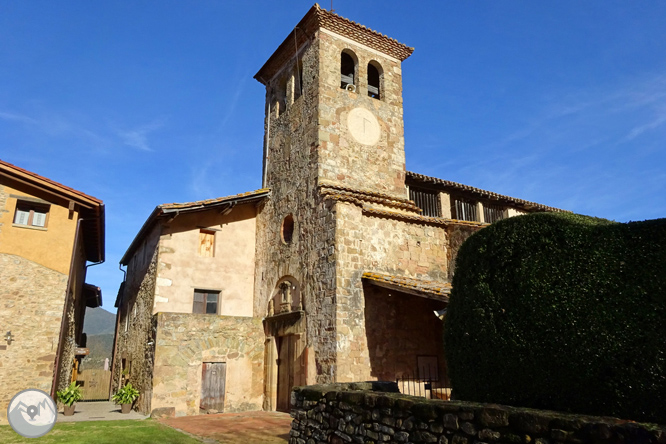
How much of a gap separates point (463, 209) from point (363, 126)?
518 cm

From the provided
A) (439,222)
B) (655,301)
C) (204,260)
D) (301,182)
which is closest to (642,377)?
(655,301)

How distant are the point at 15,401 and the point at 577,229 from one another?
19.9ft

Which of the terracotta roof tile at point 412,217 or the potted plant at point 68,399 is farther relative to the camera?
the potted plant at point 68,399

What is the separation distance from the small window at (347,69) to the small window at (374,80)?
72 centimetres

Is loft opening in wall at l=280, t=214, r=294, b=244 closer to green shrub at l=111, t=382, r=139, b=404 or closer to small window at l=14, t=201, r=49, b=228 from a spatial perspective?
green shrub at l=111, t=382, r=139, b=404

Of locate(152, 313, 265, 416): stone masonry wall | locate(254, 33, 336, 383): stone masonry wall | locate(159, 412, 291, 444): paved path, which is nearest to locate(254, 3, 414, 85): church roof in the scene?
locate(254, 33, 336, 383): stone masonry wall

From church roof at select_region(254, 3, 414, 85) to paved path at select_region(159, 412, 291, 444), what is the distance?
41.3ft

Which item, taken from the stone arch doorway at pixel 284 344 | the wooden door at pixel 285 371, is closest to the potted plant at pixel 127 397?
the stone arch doorway at pixel 284 344

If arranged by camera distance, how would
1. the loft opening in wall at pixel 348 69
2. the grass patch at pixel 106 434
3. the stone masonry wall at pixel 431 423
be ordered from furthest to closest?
the loft opening in wall at pixel 348 69 < the grass patch at pixel 106 434 < the stone masonry wall at pixel 431 423

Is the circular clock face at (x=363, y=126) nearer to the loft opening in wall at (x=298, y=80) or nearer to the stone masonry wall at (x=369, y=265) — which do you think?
the loft opening in wall at (x=298, y=80)

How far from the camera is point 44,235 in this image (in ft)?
43.0

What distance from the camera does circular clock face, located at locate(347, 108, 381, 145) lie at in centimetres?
1551

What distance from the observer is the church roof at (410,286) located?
10117mm

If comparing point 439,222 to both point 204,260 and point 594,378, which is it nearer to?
point 204,260
